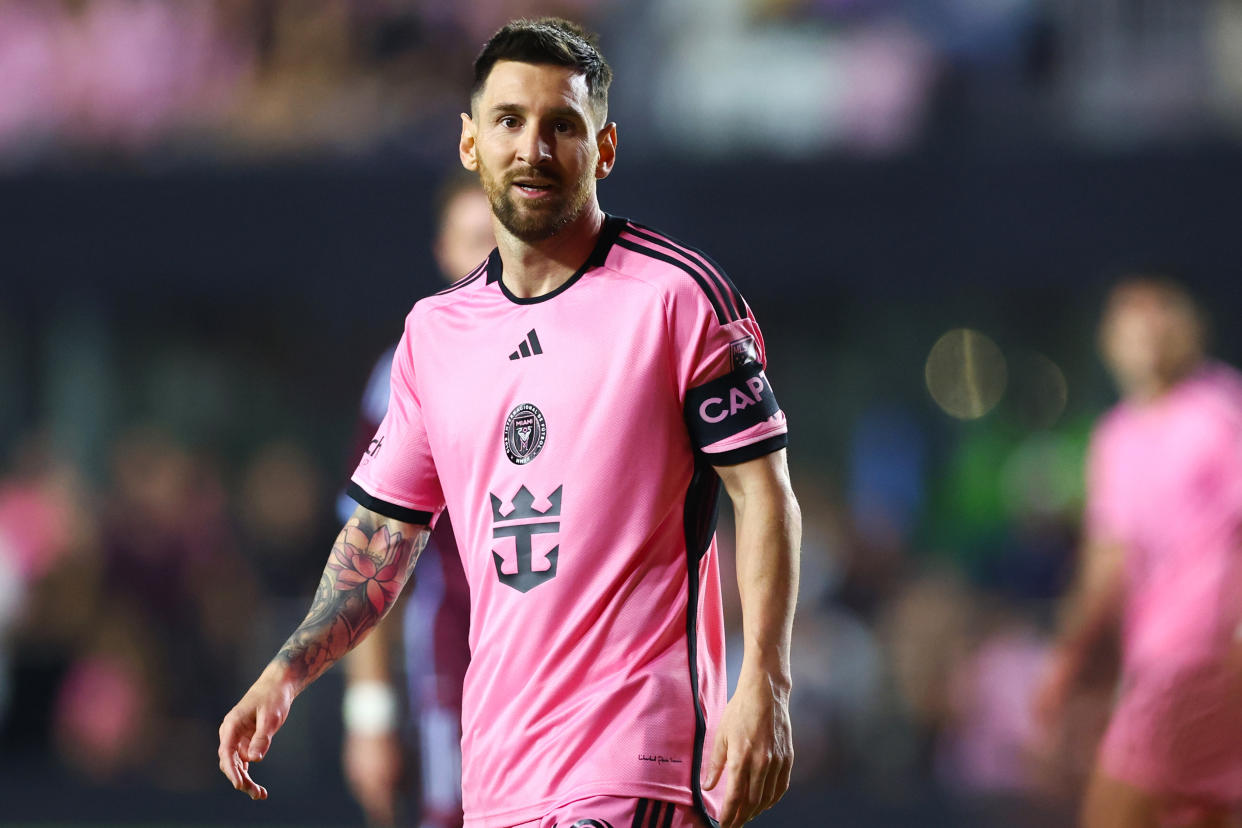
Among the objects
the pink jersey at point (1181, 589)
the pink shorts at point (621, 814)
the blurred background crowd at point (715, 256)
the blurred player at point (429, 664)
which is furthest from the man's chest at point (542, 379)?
the blurred background crowd at point (715, 256)

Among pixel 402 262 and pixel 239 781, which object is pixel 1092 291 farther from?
pixel 239 781

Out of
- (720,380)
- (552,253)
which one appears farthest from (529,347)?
(720,380)

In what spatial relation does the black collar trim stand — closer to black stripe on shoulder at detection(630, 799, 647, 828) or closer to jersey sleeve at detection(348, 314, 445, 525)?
jersey sleeve at detection(348, 314, 445, 525)

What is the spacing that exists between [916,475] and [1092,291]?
6.47 ft

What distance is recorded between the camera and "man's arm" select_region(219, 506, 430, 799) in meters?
3.45

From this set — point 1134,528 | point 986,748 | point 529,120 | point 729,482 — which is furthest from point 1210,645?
point 986,748

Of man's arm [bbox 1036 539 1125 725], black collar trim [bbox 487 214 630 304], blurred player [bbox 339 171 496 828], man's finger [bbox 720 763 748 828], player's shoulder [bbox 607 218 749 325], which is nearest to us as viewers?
man's finger [bbox 720 763 748 828]

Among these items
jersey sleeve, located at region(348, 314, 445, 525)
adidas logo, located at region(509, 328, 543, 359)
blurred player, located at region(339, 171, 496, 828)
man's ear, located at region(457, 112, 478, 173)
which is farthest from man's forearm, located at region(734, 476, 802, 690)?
blurred player, located at region(339, 171, 496, 828)

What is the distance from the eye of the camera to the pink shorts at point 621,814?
10.2 ft

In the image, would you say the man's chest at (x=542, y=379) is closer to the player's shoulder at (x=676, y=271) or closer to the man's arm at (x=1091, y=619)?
the player's shoulder at (x=676, y=271)

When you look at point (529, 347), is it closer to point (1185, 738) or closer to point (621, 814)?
point (621, 814)

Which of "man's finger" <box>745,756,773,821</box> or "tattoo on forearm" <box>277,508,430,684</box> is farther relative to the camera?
"tattoo on forearm" <box>277,508,430,684</box>

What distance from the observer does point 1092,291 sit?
12.7 metres

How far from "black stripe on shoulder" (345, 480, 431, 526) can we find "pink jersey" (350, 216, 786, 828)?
0.26 m
